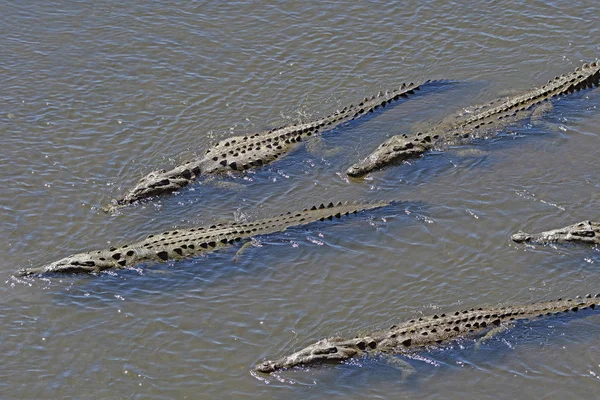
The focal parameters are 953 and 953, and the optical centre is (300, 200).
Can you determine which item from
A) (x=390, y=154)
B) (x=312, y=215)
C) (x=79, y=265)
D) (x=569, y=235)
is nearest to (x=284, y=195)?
(x=312, y=215)

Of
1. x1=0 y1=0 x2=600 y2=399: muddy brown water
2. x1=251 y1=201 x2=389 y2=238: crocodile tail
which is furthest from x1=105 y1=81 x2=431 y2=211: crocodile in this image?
x1=251 y1=201 x2=389 y2=238: crocodile tail

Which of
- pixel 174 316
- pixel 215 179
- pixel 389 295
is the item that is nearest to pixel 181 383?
pixel 174 316

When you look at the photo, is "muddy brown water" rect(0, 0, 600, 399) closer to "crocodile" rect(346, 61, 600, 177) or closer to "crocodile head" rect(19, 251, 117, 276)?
"crocodile head" rect(19, 251, 117, 276)

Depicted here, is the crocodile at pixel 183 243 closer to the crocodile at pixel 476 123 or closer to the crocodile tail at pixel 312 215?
the crocodile tail at pixel 312 215

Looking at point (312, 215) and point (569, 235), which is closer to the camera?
point (569, 235)

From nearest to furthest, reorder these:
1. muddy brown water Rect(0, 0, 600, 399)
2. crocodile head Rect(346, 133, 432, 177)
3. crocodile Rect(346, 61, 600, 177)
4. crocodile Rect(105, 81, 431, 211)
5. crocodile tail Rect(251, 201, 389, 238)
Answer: muddy brown water Rect(0, 0, 600, 399) < crocodile tail Rect(251, 201, 389, 238) < crocodile Rect(105, 81, 431, 211) < crocodile head Rect(346, 133, 432, 177) < crocodile Rect(346, 61, 600, 177)

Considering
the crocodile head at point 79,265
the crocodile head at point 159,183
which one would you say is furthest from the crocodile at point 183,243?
the crocodile head at point 159,183

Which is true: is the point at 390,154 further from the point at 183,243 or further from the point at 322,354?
the point at 322,354
